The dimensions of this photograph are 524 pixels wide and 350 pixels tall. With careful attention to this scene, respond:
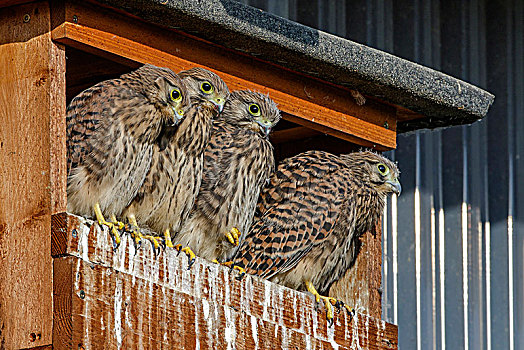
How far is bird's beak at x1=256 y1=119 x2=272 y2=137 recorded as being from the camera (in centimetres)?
458

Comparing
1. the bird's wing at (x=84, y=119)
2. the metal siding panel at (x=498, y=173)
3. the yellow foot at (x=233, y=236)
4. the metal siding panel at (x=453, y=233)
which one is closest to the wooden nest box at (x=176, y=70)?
the bird's wing at (x=84, y=119)

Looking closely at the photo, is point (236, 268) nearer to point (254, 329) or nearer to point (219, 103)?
point (254, 329)

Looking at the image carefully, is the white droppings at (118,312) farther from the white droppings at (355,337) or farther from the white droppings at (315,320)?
the white droppings at (355,337)

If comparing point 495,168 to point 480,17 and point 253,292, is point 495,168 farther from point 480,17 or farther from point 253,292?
point 253,292

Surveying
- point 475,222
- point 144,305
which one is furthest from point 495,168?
point 144,305

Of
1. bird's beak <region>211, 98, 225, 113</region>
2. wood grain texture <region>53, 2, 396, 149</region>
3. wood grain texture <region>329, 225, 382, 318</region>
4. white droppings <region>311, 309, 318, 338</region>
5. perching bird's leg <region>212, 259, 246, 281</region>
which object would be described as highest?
wood grain texture <region>53, 2, 396, 149</region>

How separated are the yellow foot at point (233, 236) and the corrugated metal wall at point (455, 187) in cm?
158

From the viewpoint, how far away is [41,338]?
3.48m

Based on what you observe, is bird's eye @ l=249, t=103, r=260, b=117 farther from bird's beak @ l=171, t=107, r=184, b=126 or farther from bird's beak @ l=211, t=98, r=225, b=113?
bird's beak @ l=171, t=107, r=184, b=126

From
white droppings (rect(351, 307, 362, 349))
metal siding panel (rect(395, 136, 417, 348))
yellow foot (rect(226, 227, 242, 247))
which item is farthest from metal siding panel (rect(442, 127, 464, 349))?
yellow foot (rect(226, 227, 242, 247))

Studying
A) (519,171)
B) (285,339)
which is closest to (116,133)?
(285,339)

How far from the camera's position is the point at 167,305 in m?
3.73

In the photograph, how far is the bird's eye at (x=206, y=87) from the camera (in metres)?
4.27

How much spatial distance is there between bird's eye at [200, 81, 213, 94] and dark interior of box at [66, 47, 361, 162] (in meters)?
0.24
